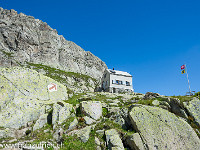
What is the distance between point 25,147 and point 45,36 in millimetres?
125780

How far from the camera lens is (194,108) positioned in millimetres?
16219

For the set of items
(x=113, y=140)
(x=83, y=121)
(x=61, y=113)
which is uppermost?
(x=61, y=113)

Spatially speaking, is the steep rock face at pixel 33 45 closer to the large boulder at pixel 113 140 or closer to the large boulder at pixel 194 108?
the large boulder at pixel 113 140

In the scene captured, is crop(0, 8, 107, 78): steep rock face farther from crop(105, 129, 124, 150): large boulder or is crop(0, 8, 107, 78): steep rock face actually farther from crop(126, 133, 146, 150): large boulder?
crop(126, 133, 146, 150): large boulder

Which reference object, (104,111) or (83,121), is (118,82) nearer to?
(104,111)

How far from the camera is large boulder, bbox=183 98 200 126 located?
15256 millimetres

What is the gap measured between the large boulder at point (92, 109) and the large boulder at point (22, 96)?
611 cm

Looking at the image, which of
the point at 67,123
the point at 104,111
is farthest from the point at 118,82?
the point at 67,123

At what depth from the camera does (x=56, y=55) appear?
112875 millimetres

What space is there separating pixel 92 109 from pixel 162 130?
881cm

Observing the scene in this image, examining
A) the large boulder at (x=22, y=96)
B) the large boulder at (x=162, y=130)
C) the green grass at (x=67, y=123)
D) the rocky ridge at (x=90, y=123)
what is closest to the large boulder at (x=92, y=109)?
the rocky ridge at (x=90, y=123)

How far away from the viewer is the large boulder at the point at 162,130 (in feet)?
39.0

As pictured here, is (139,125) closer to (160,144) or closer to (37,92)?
(160,144)

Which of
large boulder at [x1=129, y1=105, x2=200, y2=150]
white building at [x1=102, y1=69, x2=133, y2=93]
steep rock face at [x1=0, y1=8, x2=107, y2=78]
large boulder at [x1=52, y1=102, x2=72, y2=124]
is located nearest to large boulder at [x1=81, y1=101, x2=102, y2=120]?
large boulder at [x1=52, y1=102, x2=72, y2=124]
